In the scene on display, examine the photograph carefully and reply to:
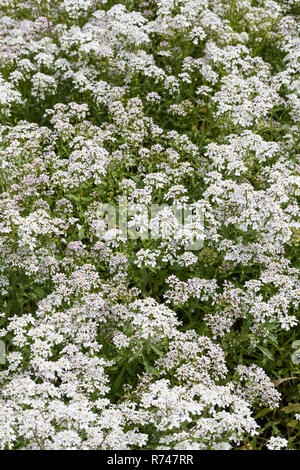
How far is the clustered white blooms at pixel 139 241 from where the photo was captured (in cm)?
478

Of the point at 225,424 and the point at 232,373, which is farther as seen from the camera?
the point at 232,373

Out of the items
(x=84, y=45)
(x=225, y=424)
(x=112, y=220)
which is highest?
(x=84, y=45)

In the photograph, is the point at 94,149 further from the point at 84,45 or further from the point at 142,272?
the point at 84,45

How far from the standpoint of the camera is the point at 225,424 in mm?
4586

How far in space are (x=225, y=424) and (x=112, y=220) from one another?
9.80 feet

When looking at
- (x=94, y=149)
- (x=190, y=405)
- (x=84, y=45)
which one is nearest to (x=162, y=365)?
(x=190, y=405)

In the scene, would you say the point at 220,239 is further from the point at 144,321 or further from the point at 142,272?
the point at 144,321

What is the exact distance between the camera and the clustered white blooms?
4781mm

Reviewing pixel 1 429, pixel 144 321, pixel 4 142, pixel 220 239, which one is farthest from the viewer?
pixel 4 142

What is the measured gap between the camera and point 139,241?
6.89 m

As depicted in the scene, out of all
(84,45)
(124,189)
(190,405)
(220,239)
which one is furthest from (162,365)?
(84,45)

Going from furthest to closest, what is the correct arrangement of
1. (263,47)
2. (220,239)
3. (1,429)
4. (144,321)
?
(263,47) → (220,239) → (144,321) → (1,429)

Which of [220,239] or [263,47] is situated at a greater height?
[263,47]

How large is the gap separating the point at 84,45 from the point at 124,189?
9.96 ft
